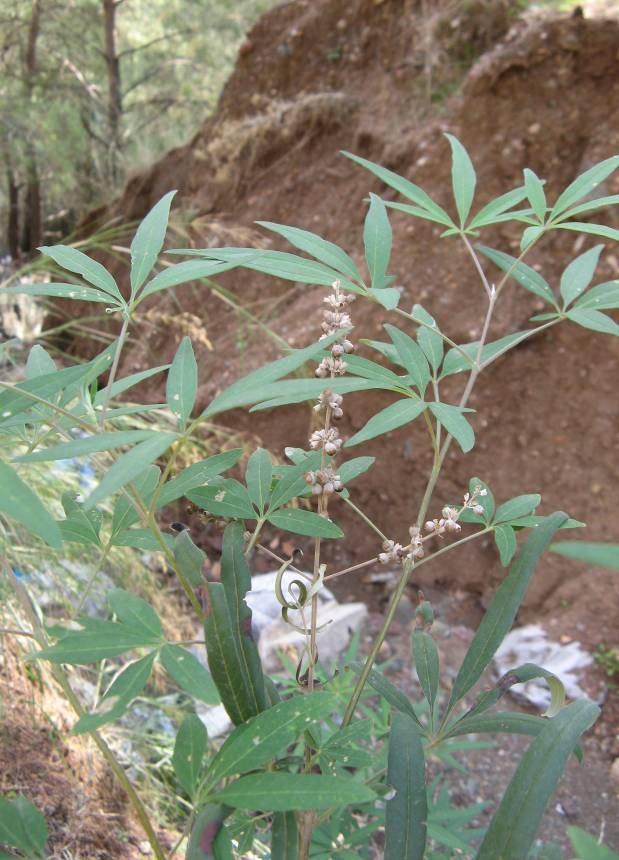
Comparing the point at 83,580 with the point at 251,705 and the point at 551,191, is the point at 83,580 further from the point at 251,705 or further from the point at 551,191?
the point at 551,191

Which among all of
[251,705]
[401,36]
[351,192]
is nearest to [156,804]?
[251,705]

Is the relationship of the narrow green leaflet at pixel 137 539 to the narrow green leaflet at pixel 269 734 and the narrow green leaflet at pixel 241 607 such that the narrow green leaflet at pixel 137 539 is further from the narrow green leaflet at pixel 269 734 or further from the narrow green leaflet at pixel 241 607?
the narrow green leaflet at pixel 269 734

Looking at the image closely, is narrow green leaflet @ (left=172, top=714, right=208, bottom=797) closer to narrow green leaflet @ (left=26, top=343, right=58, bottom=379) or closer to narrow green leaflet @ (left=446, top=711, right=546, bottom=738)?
narrow green leaflet @ (left=446, top=711, right=546, bottom=738)

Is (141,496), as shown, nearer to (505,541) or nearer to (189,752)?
(189,752)

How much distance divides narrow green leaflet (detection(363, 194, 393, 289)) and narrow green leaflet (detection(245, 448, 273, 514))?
0.20 meters

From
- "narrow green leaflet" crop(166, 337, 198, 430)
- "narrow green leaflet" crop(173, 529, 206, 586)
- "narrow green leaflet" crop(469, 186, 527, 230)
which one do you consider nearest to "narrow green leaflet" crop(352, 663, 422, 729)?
"narrow green leaflet" crop(173, 529, 206, 586)

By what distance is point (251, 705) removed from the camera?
57 cm

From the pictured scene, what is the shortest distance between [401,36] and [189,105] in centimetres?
368

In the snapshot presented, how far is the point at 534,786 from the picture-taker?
0.51 m

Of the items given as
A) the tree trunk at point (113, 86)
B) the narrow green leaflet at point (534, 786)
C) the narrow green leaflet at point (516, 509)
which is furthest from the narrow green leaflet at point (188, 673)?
the tree trunk at point (113, 86)

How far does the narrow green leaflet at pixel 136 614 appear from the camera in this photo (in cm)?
52

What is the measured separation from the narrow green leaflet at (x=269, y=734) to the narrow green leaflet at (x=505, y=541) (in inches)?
10.1

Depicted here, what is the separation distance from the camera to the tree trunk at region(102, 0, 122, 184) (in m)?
5.92

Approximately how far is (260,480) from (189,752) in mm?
234
